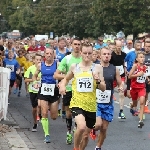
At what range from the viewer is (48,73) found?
1089cm

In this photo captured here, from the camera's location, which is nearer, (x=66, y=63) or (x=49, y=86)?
(x=66, y=63)

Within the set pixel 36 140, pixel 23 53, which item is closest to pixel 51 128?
pixel 36 140

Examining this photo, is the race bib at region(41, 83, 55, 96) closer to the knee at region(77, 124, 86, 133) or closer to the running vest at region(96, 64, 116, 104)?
the running vest at region(96, 64, 116, 104)

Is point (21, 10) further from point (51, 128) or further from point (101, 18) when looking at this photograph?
point (51, 128)

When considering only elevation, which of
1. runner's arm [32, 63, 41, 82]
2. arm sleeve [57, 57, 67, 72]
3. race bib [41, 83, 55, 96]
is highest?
arm sleeve [57, 57, 67, 72]

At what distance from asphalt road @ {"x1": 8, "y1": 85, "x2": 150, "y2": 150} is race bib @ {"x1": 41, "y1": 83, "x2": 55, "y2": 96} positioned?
2.88 ft

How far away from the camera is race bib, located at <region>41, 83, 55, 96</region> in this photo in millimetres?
10773

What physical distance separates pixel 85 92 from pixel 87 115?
0.36 metres

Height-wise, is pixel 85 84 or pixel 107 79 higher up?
pixel 85 84

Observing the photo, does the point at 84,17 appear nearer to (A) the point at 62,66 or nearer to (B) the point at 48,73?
(B) the point at 48,73

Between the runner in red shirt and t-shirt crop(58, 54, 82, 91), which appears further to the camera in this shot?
the runner in red shirt

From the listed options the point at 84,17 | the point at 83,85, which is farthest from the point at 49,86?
the point at 84,17

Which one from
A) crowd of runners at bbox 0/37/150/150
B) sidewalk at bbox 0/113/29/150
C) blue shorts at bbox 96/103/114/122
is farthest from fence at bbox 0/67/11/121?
blue shorts at bbox 96/103/114/122

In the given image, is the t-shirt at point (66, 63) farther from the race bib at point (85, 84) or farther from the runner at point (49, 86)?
the race bib at point (85, 84)
